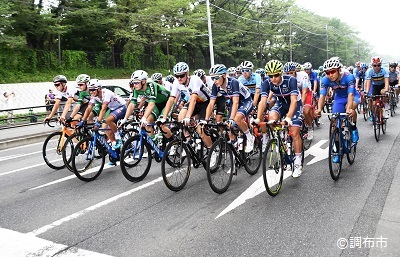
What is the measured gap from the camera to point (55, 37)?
113 ft

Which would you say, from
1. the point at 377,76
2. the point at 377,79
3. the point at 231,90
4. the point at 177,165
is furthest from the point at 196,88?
the point at 377,79

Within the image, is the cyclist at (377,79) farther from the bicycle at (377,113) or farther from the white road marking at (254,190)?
the white road marking at (254,190)

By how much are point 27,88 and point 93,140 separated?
2074 centimetres

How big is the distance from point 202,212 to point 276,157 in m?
1.47

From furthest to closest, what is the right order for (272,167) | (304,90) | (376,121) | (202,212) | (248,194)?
(376,121)
(304,90)
(248,194)
(272,167)
(202,212)

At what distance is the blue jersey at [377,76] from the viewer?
34.4ft

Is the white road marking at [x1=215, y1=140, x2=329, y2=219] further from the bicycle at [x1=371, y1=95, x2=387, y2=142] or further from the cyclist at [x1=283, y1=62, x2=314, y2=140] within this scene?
the bicycle at [x1=371, y1=95, x2=387, y2=142]

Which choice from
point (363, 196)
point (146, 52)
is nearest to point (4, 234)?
point (363, 196)

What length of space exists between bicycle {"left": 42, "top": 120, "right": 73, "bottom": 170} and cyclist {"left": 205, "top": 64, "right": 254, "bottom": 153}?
11.4ft

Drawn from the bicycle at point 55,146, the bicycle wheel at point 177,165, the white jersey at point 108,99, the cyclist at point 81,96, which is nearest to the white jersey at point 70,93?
the cyclist at point 81,96

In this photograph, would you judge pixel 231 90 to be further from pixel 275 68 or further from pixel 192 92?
pixel 275 68

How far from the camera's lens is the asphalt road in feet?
13.4

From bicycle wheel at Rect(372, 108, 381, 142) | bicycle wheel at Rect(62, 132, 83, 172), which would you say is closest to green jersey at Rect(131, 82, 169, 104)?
bicycle wheel at Rect(62, 132, 83, 172)

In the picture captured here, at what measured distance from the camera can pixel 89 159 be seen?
7.26 meters
